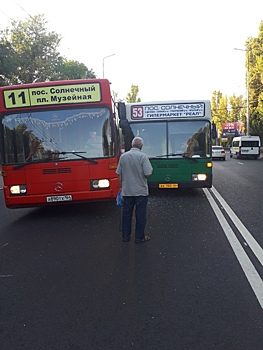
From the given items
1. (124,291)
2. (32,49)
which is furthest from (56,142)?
(32,49)

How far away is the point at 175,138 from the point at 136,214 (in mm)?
5409

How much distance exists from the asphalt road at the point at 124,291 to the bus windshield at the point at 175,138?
396cm

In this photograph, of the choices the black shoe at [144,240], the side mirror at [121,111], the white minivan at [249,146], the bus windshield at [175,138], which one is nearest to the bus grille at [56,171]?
the side mirror at [121,111]

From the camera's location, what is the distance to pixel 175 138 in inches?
442

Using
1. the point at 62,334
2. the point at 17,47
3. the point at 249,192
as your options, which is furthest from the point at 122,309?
the point at 17,47

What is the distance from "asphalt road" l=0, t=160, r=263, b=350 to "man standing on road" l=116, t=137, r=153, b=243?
0.42 m

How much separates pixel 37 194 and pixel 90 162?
4.14 ft

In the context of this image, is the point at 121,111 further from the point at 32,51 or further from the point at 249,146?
the point at 249,146

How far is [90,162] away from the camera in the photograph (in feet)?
26.1

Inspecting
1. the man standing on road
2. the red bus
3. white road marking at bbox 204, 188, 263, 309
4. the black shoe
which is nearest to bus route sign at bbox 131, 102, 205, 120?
the red bus

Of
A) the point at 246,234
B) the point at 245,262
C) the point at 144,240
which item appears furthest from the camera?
the point at 246,234

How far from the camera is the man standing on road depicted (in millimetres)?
6121

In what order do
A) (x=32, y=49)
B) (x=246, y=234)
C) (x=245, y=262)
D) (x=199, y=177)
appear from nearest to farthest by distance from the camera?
(x=245, y=262), (x=246, y=234), (x=199, y=177), (x=32, y=49)

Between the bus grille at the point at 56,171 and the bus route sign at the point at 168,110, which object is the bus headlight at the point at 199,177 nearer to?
the bus route sign at the point at 168,110
